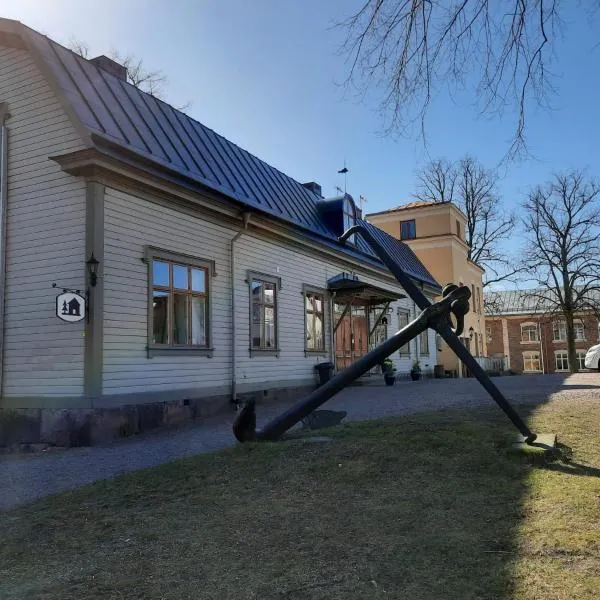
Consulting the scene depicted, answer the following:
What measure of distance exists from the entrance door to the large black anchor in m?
12.7

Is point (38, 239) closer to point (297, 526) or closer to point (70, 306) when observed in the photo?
point (70, 306)

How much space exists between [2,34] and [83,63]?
4.78 feet

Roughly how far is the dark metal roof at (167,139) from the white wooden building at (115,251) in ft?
0.16

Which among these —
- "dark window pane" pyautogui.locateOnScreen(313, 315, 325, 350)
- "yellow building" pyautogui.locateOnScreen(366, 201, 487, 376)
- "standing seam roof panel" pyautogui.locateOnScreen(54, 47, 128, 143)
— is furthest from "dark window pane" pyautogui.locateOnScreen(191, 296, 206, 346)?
"yellow building" pyautogui.locateOnScreen(366, 201, 487, 376)

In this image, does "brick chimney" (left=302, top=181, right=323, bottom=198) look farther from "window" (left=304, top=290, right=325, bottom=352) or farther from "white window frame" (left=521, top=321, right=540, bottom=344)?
"white window frame" (left=521, top=321, right=540, bottom=344)

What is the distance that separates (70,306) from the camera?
9.93m

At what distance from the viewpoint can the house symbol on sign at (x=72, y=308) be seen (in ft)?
32.5

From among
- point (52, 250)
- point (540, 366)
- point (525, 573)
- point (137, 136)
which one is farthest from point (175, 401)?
point (540, 366)

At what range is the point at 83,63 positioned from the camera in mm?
11578

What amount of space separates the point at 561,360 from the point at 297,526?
190 feet

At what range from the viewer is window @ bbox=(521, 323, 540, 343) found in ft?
190

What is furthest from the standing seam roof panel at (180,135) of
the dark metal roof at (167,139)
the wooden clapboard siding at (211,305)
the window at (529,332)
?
the window at (529,332)

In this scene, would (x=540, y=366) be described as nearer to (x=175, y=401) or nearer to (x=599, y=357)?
(x=599, y=357)

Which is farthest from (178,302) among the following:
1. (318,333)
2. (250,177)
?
(318,333)
